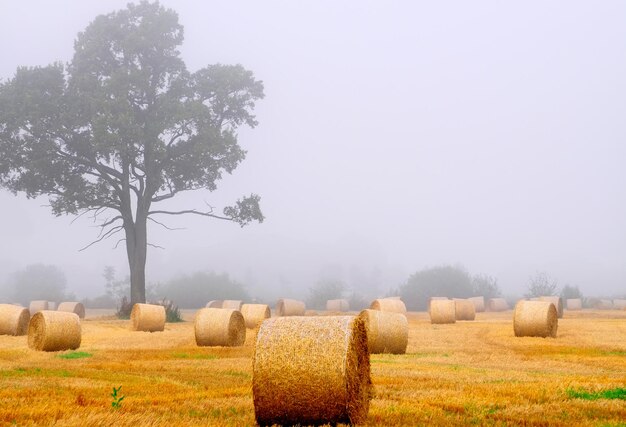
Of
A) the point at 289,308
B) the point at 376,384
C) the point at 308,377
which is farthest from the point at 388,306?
the point at 308,377

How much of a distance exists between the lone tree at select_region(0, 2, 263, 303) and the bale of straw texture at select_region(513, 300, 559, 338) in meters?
21.7

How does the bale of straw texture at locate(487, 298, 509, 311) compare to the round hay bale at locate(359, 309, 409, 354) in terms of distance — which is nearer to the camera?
the round hay bale at locate(359, 309, 409, 354)

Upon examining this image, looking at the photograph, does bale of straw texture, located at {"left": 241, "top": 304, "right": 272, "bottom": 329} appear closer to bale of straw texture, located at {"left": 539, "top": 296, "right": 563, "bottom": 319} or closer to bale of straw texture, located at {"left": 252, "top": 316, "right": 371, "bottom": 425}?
bale of straw texture, located at {"left": 539, "top": 296, "right": 563, "bottom": 319}

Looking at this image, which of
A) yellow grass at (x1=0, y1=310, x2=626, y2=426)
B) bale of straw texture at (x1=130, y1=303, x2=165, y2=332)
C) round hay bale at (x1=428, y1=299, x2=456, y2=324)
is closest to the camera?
yellow grass at (x1=0, y1=310, x2=626, y2=426)

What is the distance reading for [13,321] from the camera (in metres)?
26.3

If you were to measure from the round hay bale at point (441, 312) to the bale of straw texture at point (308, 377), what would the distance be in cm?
2692

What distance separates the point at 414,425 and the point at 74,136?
36.7m

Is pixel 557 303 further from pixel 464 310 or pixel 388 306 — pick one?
pixel 388 306

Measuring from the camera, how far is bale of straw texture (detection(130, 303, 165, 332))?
96.5ft

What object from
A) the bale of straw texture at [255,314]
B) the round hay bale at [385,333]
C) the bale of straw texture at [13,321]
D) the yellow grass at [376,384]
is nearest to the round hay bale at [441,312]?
the bale of straw texture at [255,314]

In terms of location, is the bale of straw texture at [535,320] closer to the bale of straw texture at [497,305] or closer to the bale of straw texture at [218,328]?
the bale of straw texture at [218,328]

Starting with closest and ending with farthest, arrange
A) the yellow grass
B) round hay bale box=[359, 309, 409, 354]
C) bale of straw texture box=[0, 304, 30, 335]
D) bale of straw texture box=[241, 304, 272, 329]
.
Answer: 1. the yellow grass
2. round hay bale box=[359, 309, 409, 354]
3. bale of straw texture box=[0, 304, 30, 335]
4. bale of straw texture box=[241, 304, 272, 329]

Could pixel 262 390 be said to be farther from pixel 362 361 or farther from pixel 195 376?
pixel 195 376

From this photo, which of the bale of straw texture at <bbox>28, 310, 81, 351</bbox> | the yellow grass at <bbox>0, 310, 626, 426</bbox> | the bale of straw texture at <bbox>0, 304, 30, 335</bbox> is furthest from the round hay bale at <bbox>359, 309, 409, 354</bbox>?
the bale of straw texture at <bbox>0, 304, 30, 335</bbox>
